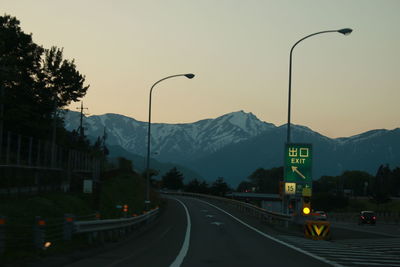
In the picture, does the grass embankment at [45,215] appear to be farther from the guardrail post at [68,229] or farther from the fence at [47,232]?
the guardrail post at [68,229]

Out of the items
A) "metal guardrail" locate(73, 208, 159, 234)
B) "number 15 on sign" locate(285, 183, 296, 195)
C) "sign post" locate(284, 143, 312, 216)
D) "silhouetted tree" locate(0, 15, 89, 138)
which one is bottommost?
"metal guardrail" locate(73, 208, 159, 234)

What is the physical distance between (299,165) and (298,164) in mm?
82

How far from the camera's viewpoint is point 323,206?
511 ft

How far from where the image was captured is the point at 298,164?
112ft

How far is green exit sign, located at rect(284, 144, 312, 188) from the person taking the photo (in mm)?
33938

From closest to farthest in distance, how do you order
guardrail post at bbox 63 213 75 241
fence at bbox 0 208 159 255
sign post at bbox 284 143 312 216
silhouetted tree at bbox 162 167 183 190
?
1. fence at bbox 0 208 159 255
2. guardrail post at bbox 63 213 75 241
3. sign post at bbox 284 143 312 216
4. silhouetted tree at bbox 162 167 183 190

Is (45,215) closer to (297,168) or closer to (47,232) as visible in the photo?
(47,232)

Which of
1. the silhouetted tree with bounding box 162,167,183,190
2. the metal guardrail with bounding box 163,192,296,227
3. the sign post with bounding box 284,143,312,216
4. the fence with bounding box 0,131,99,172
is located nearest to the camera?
the fence with bounding box 0,131,99,172

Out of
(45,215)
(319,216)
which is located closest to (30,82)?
(45,215)

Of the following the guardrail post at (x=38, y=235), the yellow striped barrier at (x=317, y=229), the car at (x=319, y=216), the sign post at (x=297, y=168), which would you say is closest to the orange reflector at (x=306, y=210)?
the car at (x=319, y=216)

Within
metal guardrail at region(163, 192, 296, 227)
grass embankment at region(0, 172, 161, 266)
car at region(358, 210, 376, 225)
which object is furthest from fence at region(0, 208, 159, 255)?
car at region(358, 210, 376, 225)

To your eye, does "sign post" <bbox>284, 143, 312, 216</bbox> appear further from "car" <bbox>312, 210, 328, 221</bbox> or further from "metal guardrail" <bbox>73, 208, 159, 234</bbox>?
"metal guardrail" <bbox>73, 208, 159, 234</bbox>

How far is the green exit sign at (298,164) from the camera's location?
33938mm

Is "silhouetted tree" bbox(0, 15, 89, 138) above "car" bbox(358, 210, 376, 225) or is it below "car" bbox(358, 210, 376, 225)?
above
